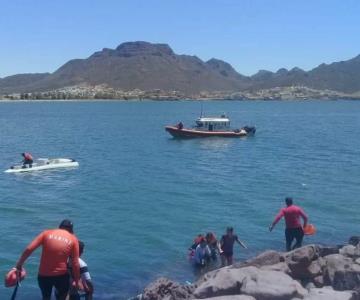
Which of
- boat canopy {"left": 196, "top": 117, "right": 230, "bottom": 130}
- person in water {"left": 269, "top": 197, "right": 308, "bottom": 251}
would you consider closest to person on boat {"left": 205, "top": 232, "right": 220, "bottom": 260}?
person in water {"left": 269, "top": 197, "right": 308, "bottom": 251}

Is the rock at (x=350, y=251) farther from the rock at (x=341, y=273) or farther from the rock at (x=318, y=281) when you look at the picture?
the rock at (x=318, y=281)

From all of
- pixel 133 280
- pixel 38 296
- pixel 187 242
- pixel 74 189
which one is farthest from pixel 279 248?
pixel 74 189

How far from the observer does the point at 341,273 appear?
1444cm

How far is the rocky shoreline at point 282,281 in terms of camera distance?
1296 cm

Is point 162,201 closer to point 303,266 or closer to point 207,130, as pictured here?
point 303,266

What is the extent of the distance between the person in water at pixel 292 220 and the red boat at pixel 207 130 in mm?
46796

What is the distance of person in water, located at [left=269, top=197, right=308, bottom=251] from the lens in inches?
719

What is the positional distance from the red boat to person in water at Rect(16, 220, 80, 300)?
180ft

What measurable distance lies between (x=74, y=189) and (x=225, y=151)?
81.7 ft

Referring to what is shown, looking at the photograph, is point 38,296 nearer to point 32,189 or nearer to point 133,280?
point 133,280

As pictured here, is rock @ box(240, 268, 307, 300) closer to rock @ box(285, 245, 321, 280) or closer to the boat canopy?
rock @ box(285, 245, 321, 280)

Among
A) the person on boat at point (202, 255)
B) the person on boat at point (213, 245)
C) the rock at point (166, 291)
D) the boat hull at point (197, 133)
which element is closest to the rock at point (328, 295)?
the rock at point (166, 291)

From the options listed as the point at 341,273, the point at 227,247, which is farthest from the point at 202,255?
the point at 341,273

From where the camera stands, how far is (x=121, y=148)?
6262 cm
